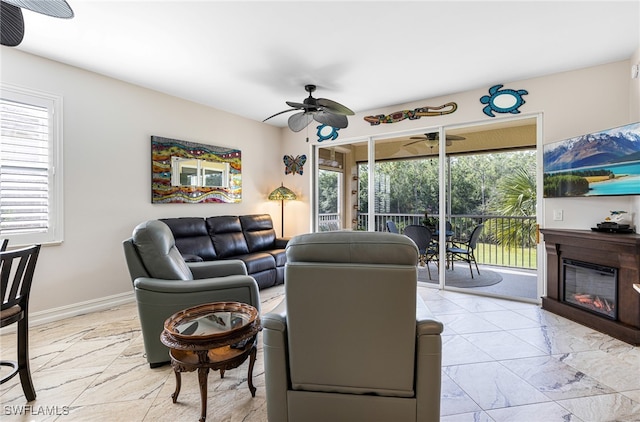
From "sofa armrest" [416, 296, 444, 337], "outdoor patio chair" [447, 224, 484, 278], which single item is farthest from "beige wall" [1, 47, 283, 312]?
"outdoor patio chair" [447, 224, 484, 278]

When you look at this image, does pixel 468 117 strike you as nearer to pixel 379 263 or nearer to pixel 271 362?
pixel 379 263

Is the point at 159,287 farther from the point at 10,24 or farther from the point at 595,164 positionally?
the point at 595,164

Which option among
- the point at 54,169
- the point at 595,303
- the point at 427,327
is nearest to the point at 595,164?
the point at 595,303

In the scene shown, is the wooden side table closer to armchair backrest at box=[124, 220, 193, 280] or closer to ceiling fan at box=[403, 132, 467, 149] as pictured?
armchair backrest at box=[124, 220, 193, 280]

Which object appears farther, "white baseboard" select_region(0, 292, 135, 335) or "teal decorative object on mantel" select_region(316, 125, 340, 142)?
"teal decorative object on mantel" select_region(316, 125, 340, 142)

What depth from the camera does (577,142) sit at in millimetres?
3131

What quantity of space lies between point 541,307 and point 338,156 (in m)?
3.62

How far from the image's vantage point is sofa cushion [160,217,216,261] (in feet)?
12.5

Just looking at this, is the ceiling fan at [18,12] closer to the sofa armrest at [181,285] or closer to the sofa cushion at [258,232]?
the sofa armrest at [181,285]

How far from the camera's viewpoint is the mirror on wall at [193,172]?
3957 millimetres

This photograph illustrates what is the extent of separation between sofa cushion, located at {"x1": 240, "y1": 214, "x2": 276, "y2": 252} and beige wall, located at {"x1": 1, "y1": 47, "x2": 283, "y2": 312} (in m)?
0.90

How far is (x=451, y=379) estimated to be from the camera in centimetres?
206

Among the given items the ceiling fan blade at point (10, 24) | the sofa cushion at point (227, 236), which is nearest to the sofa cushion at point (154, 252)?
the ceiling fan blade at point (10, 24)

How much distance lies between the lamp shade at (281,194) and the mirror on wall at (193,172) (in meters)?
0.62
